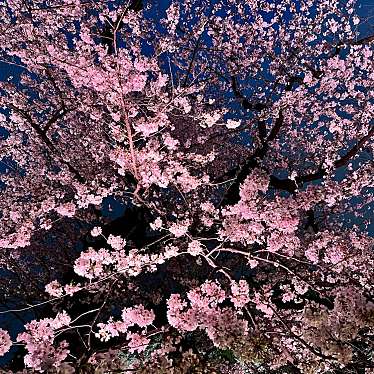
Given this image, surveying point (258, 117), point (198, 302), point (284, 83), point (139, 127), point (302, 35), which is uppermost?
point (302, 35)

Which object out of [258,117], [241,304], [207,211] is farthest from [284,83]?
[241,304]

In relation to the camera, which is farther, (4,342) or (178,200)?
(178,200)

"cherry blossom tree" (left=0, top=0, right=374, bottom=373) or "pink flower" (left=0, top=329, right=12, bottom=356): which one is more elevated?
"cherry blossom tree" (left=0, top=0, right=374, bottom=373)

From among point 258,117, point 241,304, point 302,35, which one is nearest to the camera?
point 241,304

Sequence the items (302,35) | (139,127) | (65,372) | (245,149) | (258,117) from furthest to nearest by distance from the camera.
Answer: (245,149), (302,35), (258,117), (139,127), (65,372)

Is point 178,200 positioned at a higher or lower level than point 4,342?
higher

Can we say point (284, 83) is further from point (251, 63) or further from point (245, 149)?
point (245, 149)

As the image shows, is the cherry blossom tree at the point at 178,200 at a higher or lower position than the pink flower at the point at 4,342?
higher

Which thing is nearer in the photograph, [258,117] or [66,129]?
[258,117]
